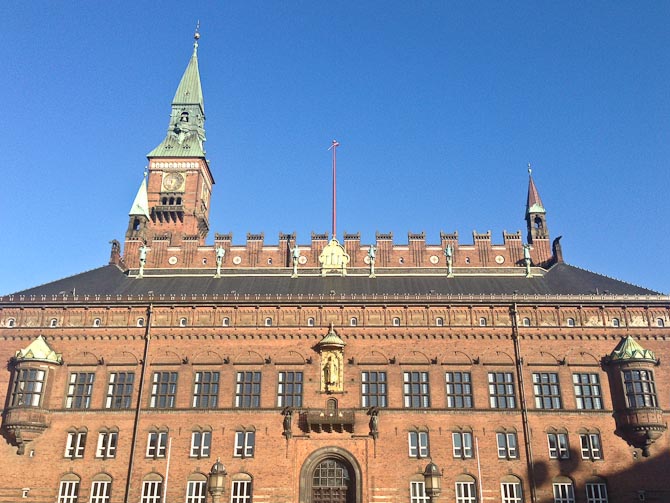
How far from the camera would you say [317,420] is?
43344 mm

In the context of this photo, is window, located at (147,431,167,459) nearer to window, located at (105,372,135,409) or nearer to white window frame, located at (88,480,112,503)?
window, located at (105,372,135,409)

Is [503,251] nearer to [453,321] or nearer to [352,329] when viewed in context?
[453,321]

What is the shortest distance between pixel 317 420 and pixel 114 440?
15203 millimetres

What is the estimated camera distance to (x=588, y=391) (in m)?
45.2

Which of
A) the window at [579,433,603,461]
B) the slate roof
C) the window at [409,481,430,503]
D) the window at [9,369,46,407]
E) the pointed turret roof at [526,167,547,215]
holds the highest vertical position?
the pointed turret roof at [526,167,547,215]

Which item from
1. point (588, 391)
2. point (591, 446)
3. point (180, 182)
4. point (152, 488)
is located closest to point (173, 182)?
point (180, 182)

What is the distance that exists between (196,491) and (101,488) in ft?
22.7

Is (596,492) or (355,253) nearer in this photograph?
(596,492)

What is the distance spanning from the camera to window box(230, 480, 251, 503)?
140 ft

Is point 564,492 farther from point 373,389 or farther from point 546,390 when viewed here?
point 373,389

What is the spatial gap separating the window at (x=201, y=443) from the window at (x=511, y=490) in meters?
21.1

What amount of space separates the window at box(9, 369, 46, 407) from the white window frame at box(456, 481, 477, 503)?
31.2m

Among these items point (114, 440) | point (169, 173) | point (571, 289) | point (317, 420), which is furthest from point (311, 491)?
point (169, 173)

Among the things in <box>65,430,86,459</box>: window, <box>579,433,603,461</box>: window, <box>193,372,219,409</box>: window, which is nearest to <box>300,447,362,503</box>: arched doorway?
<box>193,372,219,409</box>: window
